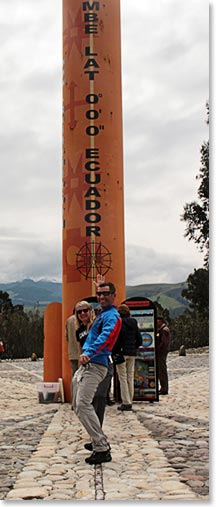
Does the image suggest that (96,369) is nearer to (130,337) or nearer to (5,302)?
(130,337)

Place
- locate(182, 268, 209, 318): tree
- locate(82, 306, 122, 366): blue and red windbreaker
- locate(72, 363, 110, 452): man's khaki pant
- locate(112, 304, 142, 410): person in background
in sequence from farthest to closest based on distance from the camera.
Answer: locate(182, 268, 209, 318): tree < locate(112, 304, 142, 410): person in background < locate(72, 363, 110, 452): man's khaki pant < locate(82, 306, 122, 366): blue and red windbreaker

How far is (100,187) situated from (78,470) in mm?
5979

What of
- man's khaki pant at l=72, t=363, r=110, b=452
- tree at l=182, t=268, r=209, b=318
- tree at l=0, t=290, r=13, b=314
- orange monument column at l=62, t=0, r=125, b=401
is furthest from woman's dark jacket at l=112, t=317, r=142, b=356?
tree at l=0, t=290, r=13, b=314

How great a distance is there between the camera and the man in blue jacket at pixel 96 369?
6211 mm

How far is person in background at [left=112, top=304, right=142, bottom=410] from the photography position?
1034 centimetres

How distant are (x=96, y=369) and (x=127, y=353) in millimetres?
4207

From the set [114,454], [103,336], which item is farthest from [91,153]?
[114,454]

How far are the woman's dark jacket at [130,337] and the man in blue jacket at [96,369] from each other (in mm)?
3932

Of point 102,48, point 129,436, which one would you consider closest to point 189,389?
point 129,436

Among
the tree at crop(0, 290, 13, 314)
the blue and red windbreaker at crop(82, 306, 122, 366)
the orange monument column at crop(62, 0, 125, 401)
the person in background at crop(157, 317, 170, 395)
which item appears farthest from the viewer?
the tree at crop(0, 290, 13, 314)

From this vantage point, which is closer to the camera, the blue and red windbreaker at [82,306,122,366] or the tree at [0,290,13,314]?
the blue and red windbreaker at [82,306,122,366]

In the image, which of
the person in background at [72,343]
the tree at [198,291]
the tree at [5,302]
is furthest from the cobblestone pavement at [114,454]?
the tree at [5,302]

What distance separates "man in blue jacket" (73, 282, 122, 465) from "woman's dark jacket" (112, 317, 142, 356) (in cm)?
393

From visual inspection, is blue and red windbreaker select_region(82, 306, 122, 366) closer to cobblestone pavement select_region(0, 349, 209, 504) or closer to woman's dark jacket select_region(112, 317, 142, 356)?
cobblestone pavement select_region(0, 349, 209, 504)
